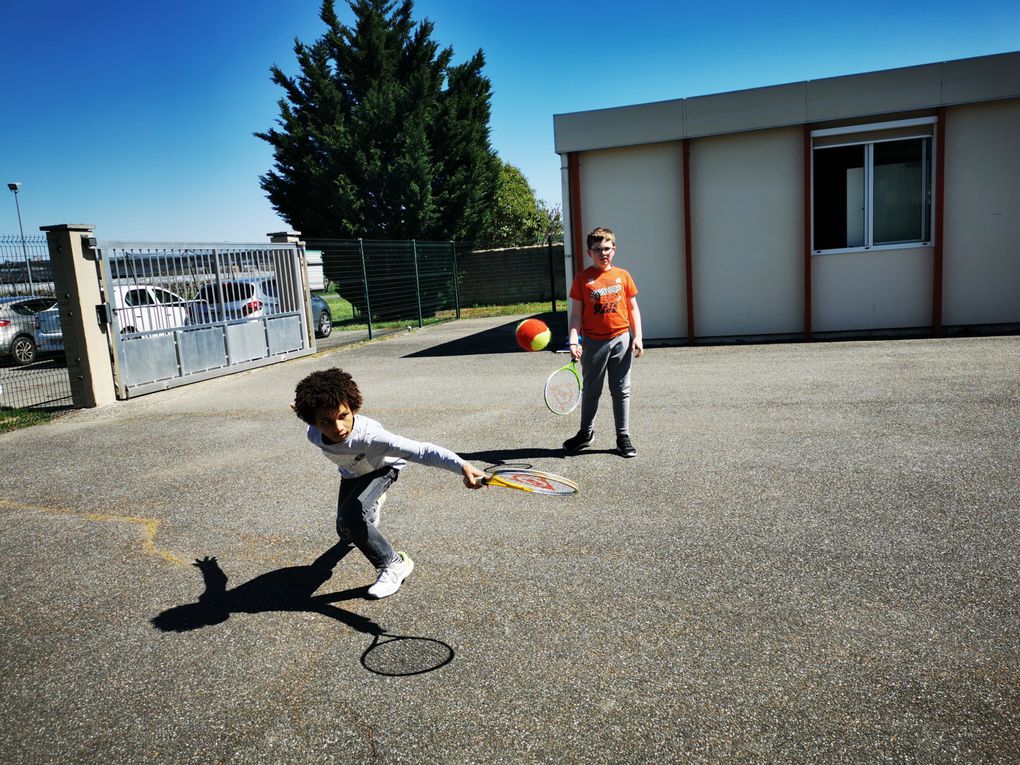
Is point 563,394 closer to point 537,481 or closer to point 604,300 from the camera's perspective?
point 604,300

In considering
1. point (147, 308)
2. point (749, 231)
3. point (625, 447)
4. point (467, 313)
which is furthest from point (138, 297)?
point (467, 313)

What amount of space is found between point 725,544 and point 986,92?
11.6 m

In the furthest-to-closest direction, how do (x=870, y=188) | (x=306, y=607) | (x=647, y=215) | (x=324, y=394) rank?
(x=647, y=215), (x=870, y=188), (x=306, y=607), (x=324, y=394)

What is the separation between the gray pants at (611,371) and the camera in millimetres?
6535

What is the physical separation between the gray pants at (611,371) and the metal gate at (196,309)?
25.4ft

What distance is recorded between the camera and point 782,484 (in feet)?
18.3

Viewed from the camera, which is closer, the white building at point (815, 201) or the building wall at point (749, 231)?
the white building at point (815, 201)

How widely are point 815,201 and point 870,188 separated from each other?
3.06ft

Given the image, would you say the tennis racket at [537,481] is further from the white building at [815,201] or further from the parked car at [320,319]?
the parked car at [320,319]

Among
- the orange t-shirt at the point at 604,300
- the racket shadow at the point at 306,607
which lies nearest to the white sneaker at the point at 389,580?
the racket shadow at the point at 306,607

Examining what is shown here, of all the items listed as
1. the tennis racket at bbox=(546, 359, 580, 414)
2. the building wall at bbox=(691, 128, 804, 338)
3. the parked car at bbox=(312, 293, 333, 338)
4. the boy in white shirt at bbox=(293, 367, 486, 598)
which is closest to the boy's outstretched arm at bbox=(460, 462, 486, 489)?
the boy in white shirt at bbox=(293, 367, 486, 598)

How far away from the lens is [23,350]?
16609mm

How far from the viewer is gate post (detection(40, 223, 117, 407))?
10.3 metres

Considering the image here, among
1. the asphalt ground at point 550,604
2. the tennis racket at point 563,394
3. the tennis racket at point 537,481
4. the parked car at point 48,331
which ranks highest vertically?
the parked car at point 48,331
